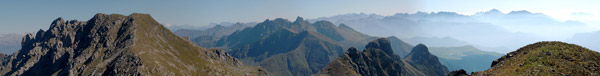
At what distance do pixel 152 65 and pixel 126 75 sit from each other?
16109mm

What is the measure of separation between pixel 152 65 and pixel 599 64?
192 m

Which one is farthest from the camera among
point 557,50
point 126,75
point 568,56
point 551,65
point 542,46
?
point 126,75

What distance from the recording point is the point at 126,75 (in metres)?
170

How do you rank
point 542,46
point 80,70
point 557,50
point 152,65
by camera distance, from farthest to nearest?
point 80,70, point 152,65, point 542,46, point 557,50

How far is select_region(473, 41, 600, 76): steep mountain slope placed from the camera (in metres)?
51.1

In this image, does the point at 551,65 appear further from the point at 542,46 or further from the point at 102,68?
the point at 102,68

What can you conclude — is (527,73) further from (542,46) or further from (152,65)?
(152,65)

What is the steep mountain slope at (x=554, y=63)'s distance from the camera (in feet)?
168

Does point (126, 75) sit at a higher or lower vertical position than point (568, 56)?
lower

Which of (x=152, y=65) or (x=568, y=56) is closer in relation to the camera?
(x=568, y=56)

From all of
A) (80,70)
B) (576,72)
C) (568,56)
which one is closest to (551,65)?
(576,72)

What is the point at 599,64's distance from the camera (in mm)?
54281

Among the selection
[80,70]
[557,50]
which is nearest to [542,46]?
[557,50]

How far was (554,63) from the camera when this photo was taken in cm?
5462
